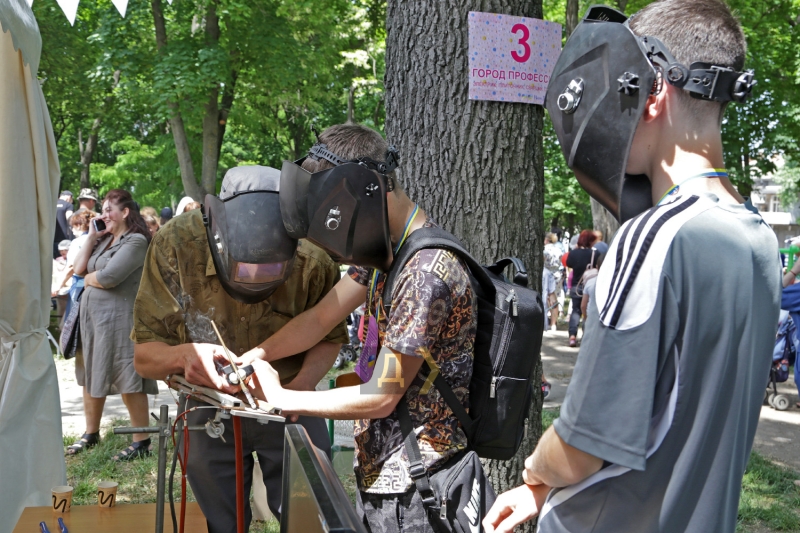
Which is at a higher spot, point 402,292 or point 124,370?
point 402,292

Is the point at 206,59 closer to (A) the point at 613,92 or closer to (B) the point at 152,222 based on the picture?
(B) the point at 152,222

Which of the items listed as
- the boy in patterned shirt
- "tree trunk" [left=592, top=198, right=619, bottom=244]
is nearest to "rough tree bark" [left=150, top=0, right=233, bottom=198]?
"tree trunk" [left=592, top=198, right=619, bottom=244]

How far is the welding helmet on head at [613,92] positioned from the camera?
4.50 ft

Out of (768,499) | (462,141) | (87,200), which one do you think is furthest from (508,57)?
(87,200)

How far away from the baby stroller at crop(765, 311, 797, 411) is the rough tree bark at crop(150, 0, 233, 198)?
11484 millimetres

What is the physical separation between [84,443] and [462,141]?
4.41m

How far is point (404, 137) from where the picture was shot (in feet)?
10.4

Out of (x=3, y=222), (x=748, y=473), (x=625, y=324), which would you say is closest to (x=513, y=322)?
(x=625, y=324)

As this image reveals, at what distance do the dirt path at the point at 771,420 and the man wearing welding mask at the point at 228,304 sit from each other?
4675 mm

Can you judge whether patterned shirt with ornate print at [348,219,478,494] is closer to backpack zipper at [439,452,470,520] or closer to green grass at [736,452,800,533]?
backpack zipper at [439,452,470,520]

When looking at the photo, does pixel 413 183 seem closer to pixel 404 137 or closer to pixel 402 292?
pixel 404 137

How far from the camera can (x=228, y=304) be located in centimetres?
274

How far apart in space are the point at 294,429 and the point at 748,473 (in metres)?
5.14

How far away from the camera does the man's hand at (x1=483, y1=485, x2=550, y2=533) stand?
1514 mm
